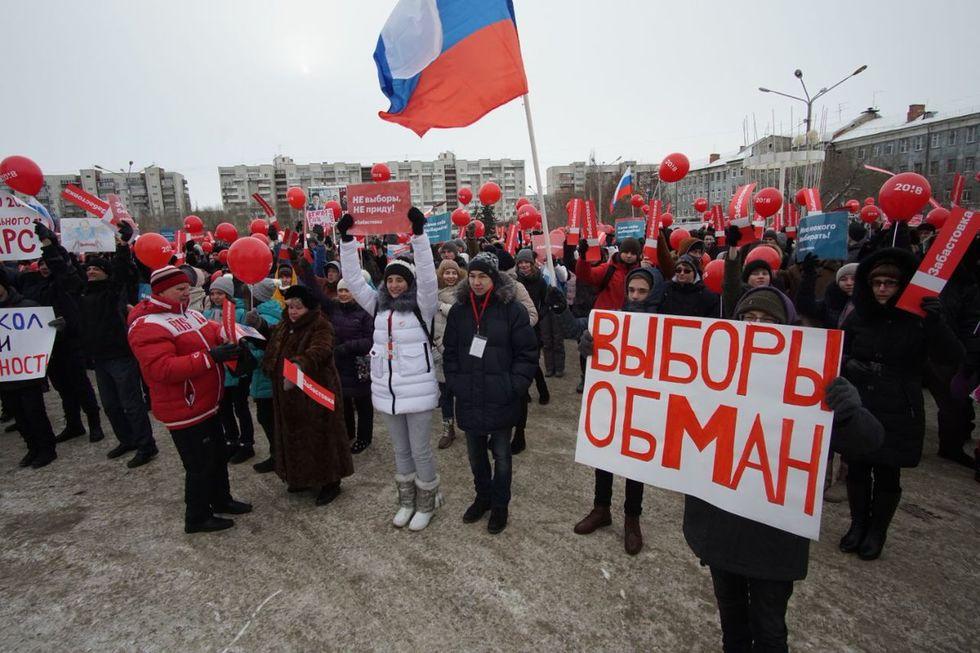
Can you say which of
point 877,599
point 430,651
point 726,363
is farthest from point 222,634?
point 877,599

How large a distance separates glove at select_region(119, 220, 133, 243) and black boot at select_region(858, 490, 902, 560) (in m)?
6.63

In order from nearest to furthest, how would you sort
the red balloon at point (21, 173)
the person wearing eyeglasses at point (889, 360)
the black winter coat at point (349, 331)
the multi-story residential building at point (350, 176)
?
1. the person wearing eyeglasses at point (889, 360)
2. the black winter coat at point (349, 331)
3. the red balloon at point (21, 173)
4. the multi-story residential building at point (350, 176)

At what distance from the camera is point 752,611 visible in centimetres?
200

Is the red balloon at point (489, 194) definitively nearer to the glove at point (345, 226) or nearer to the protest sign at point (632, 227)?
the protest sign at point (632, 227)

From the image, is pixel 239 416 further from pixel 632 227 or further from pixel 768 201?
pixel 768 201

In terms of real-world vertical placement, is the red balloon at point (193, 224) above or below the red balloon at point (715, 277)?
above

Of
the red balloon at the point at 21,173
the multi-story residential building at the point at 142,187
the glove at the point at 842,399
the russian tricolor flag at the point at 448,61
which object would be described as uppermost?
the multi-story residential building at the point at 142,187

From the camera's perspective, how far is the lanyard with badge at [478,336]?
131 inches

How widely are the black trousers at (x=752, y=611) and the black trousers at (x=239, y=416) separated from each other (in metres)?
4.54

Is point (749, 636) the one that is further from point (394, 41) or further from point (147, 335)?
point (394, 41)

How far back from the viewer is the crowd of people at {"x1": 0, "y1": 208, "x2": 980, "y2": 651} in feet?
7.04

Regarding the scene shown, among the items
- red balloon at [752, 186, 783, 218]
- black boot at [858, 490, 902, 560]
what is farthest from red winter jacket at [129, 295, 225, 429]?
red balloon at [752, 186, 783, 218]

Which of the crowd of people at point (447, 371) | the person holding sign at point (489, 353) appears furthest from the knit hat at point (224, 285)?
the person holding sign at point (489, 353)

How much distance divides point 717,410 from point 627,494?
1.43 meters
